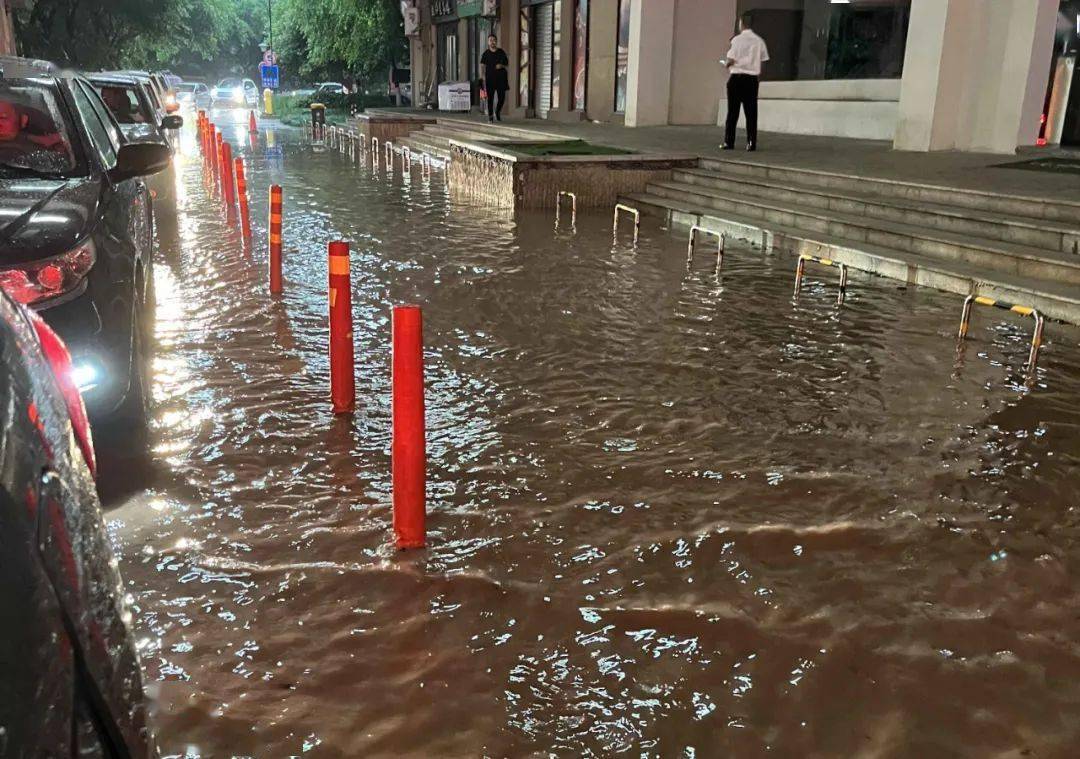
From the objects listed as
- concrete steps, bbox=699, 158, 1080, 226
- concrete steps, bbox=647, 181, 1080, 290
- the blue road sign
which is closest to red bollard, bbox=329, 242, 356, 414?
concrete steps, bbox=647, 181, 1080, 290

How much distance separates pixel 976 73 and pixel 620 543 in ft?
42.0

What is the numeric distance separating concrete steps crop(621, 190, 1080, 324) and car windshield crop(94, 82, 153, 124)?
7193mm

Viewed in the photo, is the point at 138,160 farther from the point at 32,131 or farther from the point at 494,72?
the point at 494,72

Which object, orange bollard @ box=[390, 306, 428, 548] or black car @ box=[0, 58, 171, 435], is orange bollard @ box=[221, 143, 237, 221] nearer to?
black car @ box=[0, 58, 171, 435]

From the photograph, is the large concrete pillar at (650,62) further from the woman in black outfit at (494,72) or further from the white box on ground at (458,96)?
the white box on ground at (458,96)

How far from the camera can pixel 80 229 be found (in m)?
4.54

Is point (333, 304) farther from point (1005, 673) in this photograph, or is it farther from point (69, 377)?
point (1005, 673)

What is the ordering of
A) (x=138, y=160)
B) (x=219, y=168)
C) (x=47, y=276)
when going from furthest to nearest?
(x=219, y=168)
(x=138, y=160)
(x=47, y=276)

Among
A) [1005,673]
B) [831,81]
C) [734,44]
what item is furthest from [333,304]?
[831,81]

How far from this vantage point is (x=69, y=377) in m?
2.18

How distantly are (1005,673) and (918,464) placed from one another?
189cm

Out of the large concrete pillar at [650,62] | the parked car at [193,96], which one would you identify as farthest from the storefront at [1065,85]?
A: the parked car at [193,96]

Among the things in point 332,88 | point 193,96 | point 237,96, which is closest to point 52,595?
point 332,88

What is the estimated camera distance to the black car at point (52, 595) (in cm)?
138
